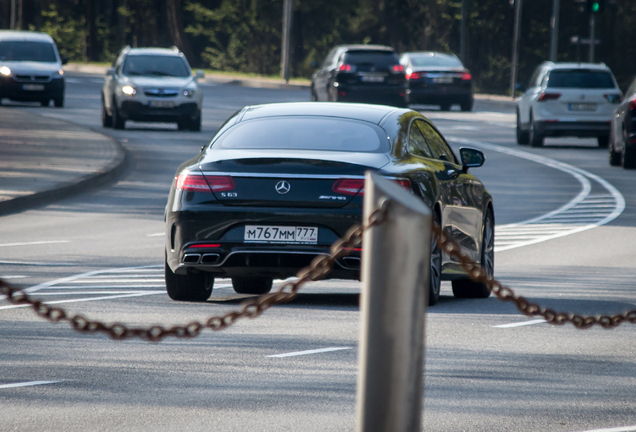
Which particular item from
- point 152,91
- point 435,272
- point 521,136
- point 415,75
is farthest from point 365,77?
point 435,272

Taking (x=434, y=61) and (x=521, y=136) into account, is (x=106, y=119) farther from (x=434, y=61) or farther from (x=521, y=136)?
(x=434, y=61)

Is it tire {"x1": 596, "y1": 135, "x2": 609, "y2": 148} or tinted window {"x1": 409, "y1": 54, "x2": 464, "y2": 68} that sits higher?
tinted window {"x1": 409, "y1": 54, "x2": 464, "y2": 68}

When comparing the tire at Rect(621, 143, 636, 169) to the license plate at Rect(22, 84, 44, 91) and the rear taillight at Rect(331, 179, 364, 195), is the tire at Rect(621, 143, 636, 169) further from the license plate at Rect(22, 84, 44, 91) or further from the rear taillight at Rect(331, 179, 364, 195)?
the license plate at Rect(22, 84, 44, 91)

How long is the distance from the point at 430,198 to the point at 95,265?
374 cm

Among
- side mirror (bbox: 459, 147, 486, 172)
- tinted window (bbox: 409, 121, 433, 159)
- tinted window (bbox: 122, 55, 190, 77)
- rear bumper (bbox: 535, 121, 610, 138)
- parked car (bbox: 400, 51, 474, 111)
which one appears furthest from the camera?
parked car (bbox: 400, 51, 474, 111)

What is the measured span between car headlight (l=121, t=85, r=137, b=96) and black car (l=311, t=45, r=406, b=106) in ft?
23.6

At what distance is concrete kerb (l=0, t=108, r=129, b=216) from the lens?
667 inches

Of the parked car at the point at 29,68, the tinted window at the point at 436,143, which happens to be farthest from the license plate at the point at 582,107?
the tinted window at the point at 436,143

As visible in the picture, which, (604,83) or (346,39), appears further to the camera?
(346,39)

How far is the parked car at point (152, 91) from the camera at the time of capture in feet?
98.0

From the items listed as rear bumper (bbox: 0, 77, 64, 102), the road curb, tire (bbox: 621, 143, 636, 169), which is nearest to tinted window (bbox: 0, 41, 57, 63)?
rear bumper (bbox: 0, 77, 64, 102)

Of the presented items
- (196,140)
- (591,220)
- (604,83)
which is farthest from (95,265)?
(604,83)

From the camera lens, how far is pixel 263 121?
998cm

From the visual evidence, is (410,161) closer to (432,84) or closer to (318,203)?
(318,203)
